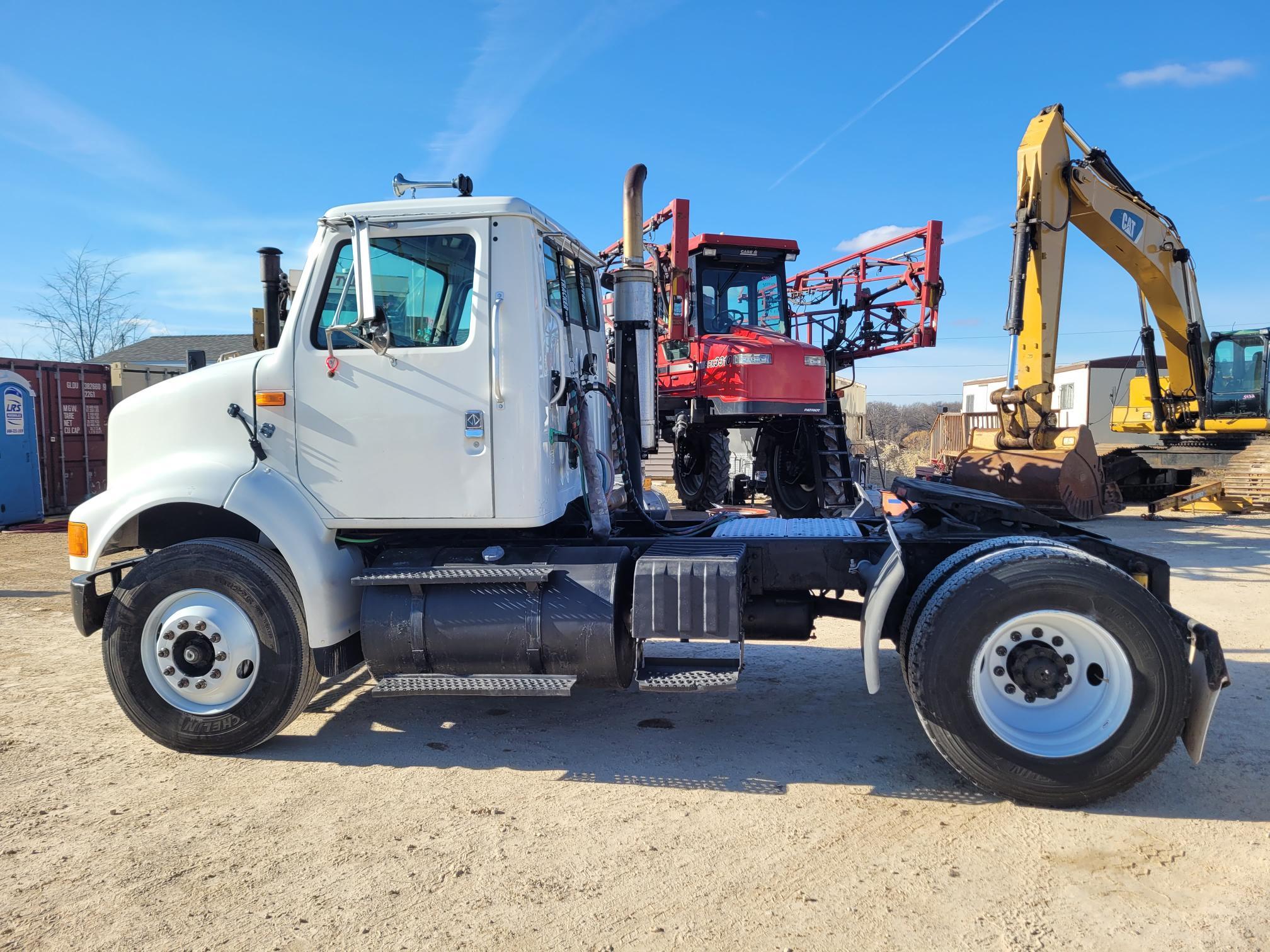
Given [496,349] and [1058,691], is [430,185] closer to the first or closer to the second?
[496,349]

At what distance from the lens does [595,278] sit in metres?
5.62

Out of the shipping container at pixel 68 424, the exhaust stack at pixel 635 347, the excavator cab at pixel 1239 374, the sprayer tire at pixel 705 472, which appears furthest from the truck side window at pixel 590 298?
the excavator cab at pixel 1239 374

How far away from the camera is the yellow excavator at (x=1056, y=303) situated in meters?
8.76

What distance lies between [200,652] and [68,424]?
14718 mm

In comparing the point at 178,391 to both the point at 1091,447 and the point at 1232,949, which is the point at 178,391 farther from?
the point at 1091,447

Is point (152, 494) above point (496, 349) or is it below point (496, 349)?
below

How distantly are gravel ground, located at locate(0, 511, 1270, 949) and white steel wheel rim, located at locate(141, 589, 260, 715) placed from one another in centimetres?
33

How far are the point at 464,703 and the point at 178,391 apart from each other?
2.43 metres

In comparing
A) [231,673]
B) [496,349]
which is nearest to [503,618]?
[496,349]

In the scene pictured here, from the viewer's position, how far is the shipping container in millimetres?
15594

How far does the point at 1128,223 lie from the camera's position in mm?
11352

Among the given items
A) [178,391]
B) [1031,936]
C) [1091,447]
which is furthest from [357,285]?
[1091,447]

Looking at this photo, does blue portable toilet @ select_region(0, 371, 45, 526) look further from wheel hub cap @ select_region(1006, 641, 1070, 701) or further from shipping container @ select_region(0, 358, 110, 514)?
wheel hub cap @ select_region(1006, 641, 1070, 701)

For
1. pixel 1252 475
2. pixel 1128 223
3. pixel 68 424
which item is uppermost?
pixel 1128 223
